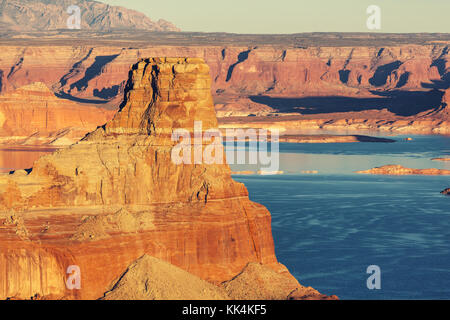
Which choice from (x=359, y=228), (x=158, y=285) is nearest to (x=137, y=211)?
(x=158, y=285)

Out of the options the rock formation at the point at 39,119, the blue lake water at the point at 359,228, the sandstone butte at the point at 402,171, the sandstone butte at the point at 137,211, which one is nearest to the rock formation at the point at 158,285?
the sandstone butte at the point at 137,211

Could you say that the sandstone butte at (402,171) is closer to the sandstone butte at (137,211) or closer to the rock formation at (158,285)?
the sandstone butte at (137,211)

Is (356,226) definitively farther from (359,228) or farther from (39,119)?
(39,119)

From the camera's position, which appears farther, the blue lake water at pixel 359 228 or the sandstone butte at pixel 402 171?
the sandstone butte at pixel 402 171

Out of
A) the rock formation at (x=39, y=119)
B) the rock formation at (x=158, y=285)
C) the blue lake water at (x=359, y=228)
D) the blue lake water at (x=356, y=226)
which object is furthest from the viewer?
the rock formation at (x=39, y=119)

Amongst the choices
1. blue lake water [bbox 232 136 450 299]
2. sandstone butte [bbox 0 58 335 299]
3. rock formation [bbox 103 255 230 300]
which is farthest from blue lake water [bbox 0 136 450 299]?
rock formation [bbox 103 255 230 300]
